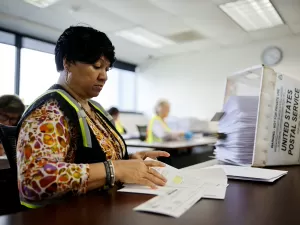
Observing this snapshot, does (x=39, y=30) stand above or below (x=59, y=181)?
above

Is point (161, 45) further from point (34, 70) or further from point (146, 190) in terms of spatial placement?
point (146, 190)

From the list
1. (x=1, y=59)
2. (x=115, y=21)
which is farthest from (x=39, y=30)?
(x=115, y=21)

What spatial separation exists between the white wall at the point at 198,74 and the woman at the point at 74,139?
4.60m

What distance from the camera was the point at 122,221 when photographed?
1.74 ft

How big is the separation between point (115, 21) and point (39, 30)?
1367mm

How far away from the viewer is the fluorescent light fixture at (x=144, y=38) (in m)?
4.95

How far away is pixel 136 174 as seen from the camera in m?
0.79

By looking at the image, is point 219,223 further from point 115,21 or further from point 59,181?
point 115,21

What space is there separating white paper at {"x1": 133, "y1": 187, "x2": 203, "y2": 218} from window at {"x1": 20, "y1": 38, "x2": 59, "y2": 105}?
4.47 meters

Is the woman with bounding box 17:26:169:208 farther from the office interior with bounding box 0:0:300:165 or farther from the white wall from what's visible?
the white wall

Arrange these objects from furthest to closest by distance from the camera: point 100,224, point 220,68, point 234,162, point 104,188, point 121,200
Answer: point 220,68, point 234,162, point 104,188, point 121,200, point 100,224

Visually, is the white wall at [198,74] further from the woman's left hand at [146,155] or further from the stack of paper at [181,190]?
the stack of paper at [181,190]

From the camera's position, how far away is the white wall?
17.5ft

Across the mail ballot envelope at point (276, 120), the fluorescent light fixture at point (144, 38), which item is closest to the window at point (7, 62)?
the fluorescent light fixture at point (144, 38)
